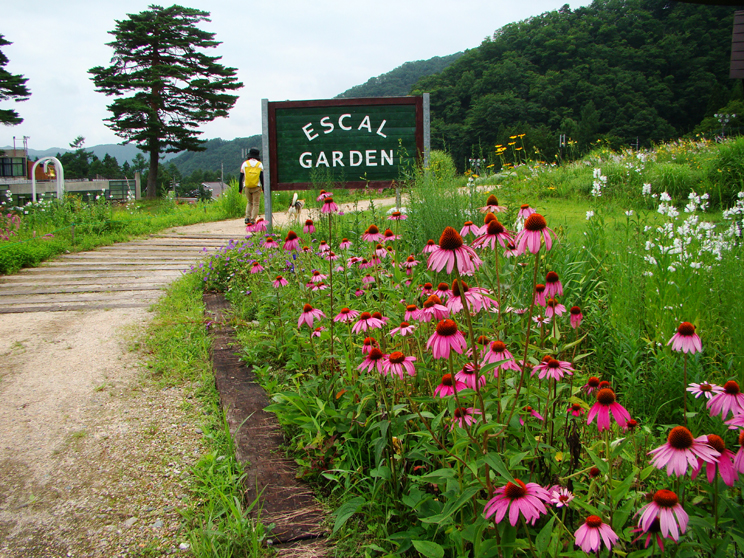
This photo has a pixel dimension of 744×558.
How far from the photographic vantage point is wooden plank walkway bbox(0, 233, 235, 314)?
15.6ft

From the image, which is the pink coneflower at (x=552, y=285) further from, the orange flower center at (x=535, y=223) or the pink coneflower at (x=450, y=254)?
the pink coneflower at (x=450, y=254)

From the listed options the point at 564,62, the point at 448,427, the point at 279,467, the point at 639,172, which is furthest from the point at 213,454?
the point at 564,62

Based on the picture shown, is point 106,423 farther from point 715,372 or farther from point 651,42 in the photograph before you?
point 651,42

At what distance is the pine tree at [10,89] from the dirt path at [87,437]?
3128 centimetres

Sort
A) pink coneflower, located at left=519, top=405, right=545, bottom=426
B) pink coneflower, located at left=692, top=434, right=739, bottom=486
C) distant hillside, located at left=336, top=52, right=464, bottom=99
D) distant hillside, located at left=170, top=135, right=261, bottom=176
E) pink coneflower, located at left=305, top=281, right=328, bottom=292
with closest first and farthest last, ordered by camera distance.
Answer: pink coneflower, located at left=692, top=434, right=739, bottom=486
pink coneflower, located at left=519, top=405, right=545, bottom=426
pink coneflower, located at left=305, top=281, right=328, bottom=292
distant hillside, located at left=336, top=52, right=464, bottom=99
distant hillside, located at left=170, top=135, right=261, bottom=176

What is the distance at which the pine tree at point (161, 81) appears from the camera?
2928cm

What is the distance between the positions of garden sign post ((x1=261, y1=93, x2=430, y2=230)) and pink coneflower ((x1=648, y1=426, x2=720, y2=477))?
532 centimetres

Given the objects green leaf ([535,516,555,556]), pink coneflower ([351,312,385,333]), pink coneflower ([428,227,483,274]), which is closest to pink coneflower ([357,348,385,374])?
pink coneflower ([351,312,385,333])

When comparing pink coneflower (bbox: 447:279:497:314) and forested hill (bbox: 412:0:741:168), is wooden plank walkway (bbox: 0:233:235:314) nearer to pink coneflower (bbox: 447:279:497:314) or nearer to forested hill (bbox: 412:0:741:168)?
pink coneflower (bbox: 447:279:497:314)

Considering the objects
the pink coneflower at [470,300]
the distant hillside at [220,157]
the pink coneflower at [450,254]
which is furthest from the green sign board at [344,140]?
the distant hillside at [220,157]

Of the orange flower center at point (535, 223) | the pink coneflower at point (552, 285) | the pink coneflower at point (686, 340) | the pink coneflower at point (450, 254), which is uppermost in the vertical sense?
the orange flower center at point (535, 223)

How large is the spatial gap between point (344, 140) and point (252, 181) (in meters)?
2.95

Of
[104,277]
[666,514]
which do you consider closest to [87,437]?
[666,514]

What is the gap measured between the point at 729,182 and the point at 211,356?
8086 mm
